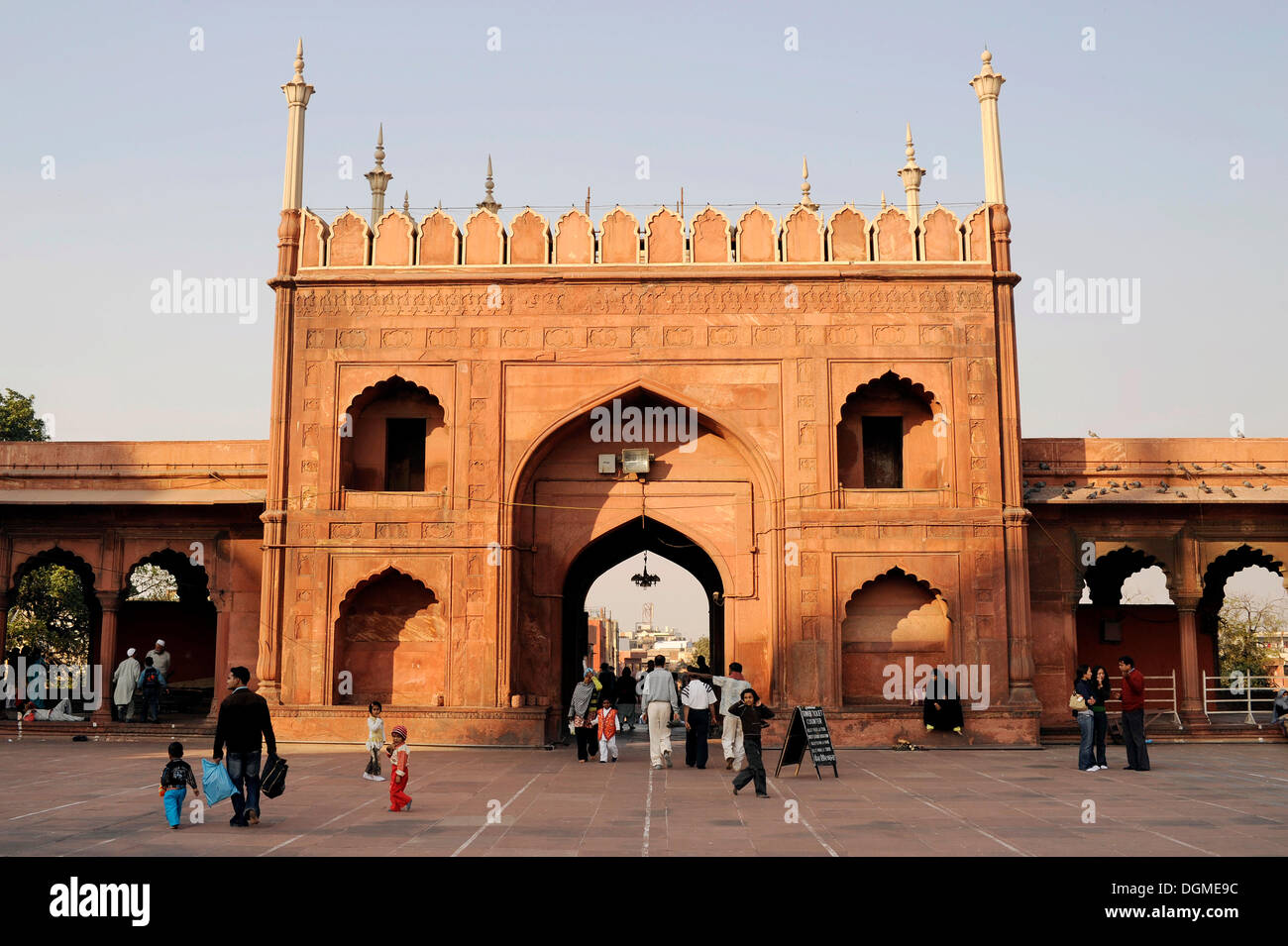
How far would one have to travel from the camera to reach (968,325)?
61.2 ft

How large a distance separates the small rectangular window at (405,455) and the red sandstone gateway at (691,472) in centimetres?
6

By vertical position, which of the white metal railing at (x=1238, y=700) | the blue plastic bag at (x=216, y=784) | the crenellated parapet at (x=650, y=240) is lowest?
the white metal railing at (x=1238, y=700)

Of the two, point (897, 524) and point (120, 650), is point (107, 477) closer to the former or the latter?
point (120, 650)

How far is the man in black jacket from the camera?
9609mm

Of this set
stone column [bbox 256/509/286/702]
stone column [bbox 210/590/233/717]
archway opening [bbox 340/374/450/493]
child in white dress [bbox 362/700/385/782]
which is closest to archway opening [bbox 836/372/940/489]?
archway opening [bbox 340/374/450/493]

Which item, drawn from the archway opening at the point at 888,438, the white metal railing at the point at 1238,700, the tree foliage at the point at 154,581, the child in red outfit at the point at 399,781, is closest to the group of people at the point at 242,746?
the child in red outfit at the point at 399,781

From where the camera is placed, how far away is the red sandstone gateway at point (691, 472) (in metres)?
18.1

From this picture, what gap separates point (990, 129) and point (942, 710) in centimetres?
942

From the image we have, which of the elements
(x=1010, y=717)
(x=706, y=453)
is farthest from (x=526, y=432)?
(x=1010, y=717)

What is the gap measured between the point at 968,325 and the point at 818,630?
17.6ft

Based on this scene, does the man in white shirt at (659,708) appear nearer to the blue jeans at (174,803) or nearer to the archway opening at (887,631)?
the archway opening at (887,631)

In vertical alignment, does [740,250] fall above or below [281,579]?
above

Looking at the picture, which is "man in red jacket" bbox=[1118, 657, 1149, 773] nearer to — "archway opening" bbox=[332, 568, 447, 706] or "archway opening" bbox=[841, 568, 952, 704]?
"archway opening" bbox=[841, 568, 952, 704]

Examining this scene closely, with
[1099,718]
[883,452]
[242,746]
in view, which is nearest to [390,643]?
[883,452]
